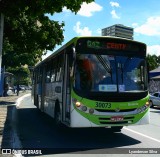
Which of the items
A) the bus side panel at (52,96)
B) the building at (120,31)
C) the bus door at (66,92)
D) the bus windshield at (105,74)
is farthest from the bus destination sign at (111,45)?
the building at (120,31)

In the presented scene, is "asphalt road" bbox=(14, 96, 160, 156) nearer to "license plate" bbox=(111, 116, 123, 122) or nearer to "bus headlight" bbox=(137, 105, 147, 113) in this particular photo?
"license plate" bbox=(111, 116, 123, 122)

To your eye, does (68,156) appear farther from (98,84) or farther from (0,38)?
(0,38)

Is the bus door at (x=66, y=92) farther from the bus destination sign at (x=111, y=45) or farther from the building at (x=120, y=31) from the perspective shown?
the building at (x=120, y=31)

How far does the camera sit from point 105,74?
1080cm

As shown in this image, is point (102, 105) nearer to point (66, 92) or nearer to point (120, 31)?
point (66, 92)

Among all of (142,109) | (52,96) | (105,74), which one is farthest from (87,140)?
(52,96)

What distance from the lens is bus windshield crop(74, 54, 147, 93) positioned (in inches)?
422

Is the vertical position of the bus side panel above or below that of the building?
below

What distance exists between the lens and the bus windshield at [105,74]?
10727mm

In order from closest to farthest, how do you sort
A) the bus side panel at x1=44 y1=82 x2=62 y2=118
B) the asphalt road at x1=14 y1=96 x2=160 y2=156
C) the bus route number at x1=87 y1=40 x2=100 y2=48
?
1. the asphalt road at x1=14 y1=96 x2=160 y2=156
2. the bus route number at x1=87 y1=40 x2=100 y2=48
3. the bus side panel at x1=44 y1=82 x2=62 y2=118

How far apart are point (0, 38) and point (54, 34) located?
36.5 feet

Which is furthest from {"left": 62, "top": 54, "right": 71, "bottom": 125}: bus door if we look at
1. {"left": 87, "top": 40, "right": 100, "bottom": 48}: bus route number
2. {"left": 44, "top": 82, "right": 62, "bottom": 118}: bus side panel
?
{"left": 87, "top": 40, "right": 100, "bottom": 48}: bus route number

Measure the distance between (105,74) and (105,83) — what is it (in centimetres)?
29

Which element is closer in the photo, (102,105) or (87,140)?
(102,105)
